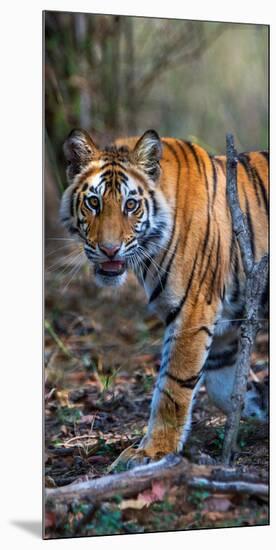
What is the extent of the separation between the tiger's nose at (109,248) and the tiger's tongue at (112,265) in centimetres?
5

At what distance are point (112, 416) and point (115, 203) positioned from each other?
3.42 feet

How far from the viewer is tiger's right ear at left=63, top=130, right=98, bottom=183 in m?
4.99

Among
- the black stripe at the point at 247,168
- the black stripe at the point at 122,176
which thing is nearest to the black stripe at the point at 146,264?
the black stripe at the point at 122,176

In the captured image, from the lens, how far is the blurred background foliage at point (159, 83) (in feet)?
17.3

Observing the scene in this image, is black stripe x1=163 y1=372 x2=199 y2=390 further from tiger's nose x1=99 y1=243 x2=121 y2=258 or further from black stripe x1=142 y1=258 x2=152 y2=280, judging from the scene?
tiger's nose x1=99 y1=243 x2=121 y2=258

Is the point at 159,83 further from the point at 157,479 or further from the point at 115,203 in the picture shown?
the point at 157,479

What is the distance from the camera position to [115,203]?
4.96 meters

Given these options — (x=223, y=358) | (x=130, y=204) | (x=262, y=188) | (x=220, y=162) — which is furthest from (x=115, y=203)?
(x=223, y=358)

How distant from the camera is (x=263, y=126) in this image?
5.38 m

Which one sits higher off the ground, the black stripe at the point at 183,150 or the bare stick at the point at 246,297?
the black stripe at the point at 183,150

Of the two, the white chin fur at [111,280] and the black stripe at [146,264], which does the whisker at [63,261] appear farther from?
the black stripe at [146,264]

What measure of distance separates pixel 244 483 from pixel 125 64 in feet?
6.29
